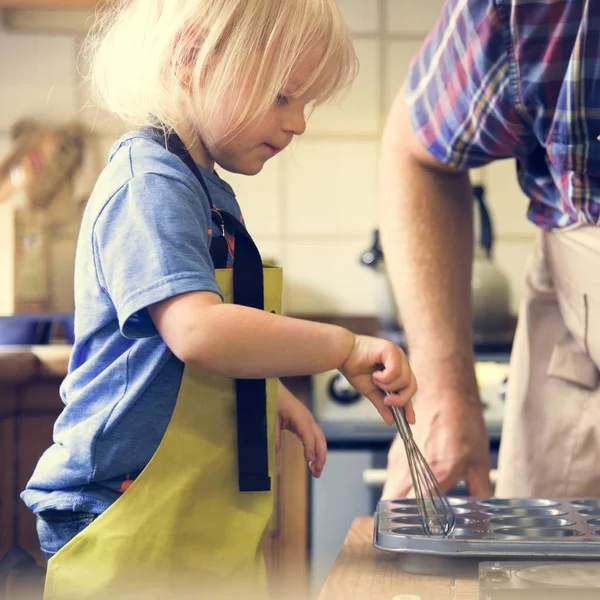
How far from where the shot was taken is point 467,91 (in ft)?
2.57

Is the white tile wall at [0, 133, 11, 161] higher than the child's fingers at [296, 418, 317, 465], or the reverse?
the white tile wall at [0, 133, 11, 161]

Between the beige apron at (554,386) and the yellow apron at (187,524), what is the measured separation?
1.04ft

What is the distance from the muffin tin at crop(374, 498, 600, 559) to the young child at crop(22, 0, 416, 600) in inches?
3.0

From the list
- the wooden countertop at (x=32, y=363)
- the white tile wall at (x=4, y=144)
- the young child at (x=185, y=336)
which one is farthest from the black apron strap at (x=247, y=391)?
the white tile wall at (x=4, y=144)

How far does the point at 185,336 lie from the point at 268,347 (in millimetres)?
49

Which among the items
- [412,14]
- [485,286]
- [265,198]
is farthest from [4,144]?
[485,286]

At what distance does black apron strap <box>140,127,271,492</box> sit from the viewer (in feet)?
1.98

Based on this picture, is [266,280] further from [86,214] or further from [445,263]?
[445,263]

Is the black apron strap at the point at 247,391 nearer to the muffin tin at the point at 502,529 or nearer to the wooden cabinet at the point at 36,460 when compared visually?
the muffin tin at the point at 502,529

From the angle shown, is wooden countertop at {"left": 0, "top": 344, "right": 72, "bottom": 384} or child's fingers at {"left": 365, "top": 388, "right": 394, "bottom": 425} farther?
wooden countertop at {"left": 0, "top": 344, "right": 72, "bottom": 384}

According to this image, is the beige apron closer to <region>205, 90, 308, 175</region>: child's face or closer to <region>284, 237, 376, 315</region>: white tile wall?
<region>205, 90, 308, 175</region>: child's face

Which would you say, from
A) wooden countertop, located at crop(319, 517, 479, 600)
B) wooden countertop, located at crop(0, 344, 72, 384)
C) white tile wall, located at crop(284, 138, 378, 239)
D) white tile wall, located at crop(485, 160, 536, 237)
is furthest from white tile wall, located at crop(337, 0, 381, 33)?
wooden countertop, located at crop(319, 517, 479, 600)

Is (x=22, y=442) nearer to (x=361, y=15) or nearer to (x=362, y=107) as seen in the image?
(x=362, y=107)

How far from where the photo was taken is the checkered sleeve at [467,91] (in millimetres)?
723
